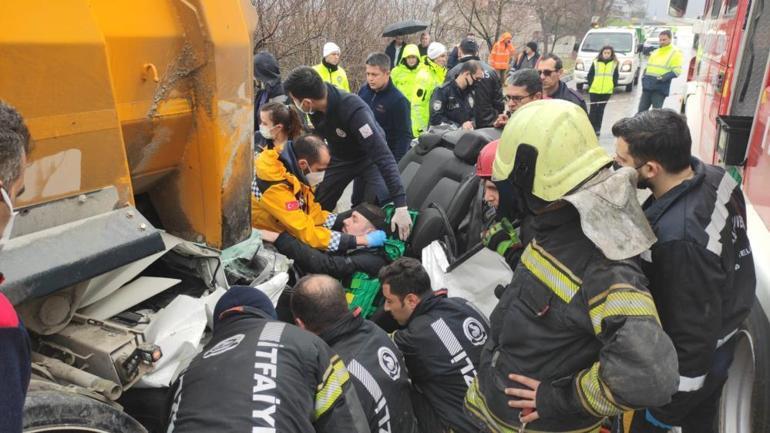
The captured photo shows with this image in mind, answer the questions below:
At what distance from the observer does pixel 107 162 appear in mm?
1702

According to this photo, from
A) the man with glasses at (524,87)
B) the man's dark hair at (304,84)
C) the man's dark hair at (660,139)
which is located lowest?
the man with glasses at (524,87)

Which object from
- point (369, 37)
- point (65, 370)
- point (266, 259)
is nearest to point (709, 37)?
point (266, 259)

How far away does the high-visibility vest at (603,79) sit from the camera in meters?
10.1

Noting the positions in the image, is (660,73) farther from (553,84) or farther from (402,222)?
(402,222)

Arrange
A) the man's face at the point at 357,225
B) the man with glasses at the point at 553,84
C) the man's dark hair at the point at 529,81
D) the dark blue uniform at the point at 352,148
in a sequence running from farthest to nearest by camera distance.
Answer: the man with glasses at the point at 553,84, the man's dark hair at the point at 529,81, the dark blue uniform at the point at 352,148, the man's face at the point at 357,225

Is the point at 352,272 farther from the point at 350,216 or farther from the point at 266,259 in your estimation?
the point at 266,259

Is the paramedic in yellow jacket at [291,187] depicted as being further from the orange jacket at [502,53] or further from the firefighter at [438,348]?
the orange jacket at [502,53]

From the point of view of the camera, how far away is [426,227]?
11.7ft

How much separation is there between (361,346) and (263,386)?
74 cm

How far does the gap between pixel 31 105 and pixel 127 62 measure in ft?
1.19

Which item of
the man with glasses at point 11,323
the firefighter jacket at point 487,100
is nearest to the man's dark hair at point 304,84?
the man with glasses at point 11,323

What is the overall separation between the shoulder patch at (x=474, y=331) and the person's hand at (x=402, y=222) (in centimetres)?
106

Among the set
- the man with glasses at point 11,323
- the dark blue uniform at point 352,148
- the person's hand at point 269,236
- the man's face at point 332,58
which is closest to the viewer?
the man with glasses at point 11,323

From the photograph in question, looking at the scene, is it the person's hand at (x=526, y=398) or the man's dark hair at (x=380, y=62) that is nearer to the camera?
the person's hand at (x=526, y=398)
